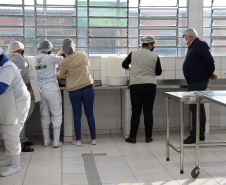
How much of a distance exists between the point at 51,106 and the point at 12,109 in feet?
4.24

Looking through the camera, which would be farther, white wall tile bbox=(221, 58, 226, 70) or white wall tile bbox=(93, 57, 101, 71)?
white wall tile bbox=(221, 58, 226, 70)

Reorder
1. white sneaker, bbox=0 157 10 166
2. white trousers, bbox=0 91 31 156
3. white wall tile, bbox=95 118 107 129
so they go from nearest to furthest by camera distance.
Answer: white trousers, bbox=0 91 31 156 → white sneaker, bbox=0 157 10 166 → white wall tile, bbox=95 118 107 129

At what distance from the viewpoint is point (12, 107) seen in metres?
3.28

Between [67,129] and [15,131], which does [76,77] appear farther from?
[15,131]

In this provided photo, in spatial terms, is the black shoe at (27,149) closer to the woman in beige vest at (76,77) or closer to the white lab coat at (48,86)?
the white lab coat at (48,86)

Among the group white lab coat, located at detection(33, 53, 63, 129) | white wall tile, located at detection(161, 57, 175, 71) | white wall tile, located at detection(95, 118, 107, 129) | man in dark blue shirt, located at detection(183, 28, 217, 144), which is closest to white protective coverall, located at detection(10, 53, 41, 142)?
white lab coat, located at detection(33, 53, 63, 129)

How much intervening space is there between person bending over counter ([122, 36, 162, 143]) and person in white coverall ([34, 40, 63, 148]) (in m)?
0.92

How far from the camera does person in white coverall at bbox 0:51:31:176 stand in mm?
3180

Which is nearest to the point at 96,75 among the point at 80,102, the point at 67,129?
the point at 80,102

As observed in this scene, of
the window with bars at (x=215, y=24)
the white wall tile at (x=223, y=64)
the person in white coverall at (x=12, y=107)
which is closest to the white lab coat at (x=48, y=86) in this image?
the person in white coverall at (x=12, y=107)

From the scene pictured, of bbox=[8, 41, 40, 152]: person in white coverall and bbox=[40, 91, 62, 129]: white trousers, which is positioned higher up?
bbox=[8, 41, 40, 152]: person in white coverall

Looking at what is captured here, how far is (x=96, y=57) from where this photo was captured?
17.7 ft

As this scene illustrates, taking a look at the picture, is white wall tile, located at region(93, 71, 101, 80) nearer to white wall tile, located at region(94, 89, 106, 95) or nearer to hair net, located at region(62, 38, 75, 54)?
white wall tile, located at region(94, 89, 106, 95)

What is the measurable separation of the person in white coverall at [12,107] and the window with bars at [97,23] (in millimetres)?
2062
